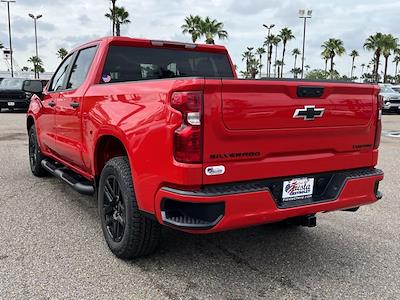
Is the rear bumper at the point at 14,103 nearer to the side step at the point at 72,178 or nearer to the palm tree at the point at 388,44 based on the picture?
the side step at the point at 72,178

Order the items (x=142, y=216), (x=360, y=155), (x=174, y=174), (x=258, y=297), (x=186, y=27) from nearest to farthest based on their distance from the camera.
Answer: (x=174, y=174) < (x=258, y=297) < (x=142, y=216) < (x=360, y=155) < (x=186, y=27)

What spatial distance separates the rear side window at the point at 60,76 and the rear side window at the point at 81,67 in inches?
14.1

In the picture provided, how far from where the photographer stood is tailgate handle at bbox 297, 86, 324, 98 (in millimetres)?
3091

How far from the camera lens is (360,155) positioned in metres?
3.54

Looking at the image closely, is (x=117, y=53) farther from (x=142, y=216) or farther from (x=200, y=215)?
(x=200, y=215)

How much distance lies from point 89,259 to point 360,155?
2384mm

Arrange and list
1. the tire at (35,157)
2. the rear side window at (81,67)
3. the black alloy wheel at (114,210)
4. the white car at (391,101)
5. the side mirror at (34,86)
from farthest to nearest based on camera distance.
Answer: the white car at (391,101), the tire at (35,157), the side mirror at (34,86), the rear side window at (81,67), the black alloy wheel at (114,210)

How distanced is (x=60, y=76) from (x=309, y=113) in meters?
3.64

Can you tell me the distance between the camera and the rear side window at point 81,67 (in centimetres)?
461

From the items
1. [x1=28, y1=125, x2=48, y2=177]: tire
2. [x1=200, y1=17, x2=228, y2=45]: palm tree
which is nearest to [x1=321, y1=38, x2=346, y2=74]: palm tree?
[x1=200, y1=17, x2=228, y2=45]: palm tree

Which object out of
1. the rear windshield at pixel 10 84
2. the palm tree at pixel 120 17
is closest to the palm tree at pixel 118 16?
the palm tree at pixel 120 17

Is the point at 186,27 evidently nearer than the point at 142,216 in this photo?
No

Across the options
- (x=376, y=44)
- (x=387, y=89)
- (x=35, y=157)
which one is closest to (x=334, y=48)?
(x=376, y=44)

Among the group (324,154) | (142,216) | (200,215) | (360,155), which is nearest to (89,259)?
(142,216)
